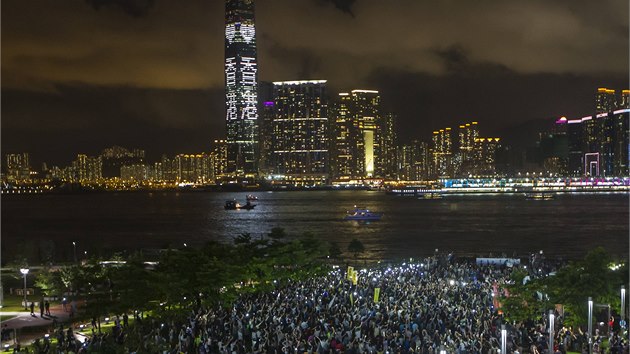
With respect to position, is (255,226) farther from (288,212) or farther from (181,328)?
(181,328)

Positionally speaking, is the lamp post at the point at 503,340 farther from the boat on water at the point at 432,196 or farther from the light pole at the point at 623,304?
the boat on water at the point at 432,196

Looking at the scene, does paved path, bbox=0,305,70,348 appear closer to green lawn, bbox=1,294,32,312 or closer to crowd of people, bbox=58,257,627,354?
green lawn, bbox=1,294,32,312

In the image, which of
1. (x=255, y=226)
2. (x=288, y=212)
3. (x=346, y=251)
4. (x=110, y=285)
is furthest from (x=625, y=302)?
(x=288, y=212)

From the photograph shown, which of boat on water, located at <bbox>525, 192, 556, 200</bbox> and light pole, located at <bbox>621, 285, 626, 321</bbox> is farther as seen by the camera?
boat on water, located at <bbox>525, 192, 556, 200</bbox>

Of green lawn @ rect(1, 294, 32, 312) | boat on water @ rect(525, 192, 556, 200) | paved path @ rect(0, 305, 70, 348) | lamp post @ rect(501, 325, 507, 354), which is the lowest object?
boat on water @ rect(525, 192, 556, 200)

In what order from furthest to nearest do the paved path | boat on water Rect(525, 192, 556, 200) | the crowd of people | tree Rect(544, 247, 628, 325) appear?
1. boat on water Rect(525, 192, 556, 200)
2. the paved path
3. tree Rect(544, 247, 628, 325)
4. the crowd of people

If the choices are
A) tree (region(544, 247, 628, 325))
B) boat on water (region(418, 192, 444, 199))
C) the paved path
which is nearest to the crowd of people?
tree (region(544, 247, 628, 325))

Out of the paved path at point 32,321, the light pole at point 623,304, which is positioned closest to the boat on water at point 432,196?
the paved path at point 32,321

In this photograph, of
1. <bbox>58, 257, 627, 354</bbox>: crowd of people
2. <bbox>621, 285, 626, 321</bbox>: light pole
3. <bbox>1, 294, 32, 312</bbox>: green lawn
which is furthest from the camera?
<bbox>1, 294, 32, 312</bbox>: green lawn

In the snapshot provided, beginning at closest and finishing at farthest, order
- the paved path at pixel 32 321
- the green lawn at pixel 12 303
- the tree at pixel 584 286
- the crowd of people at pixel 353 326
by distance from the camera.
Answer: the crowd of people at pixel 353 326, the tree at pixel 584 286, the paved path at pixel 32 321, the green lawn at pixel 12 303

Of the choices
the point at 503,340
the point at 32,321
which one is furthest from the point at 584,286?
the point at 32,321
